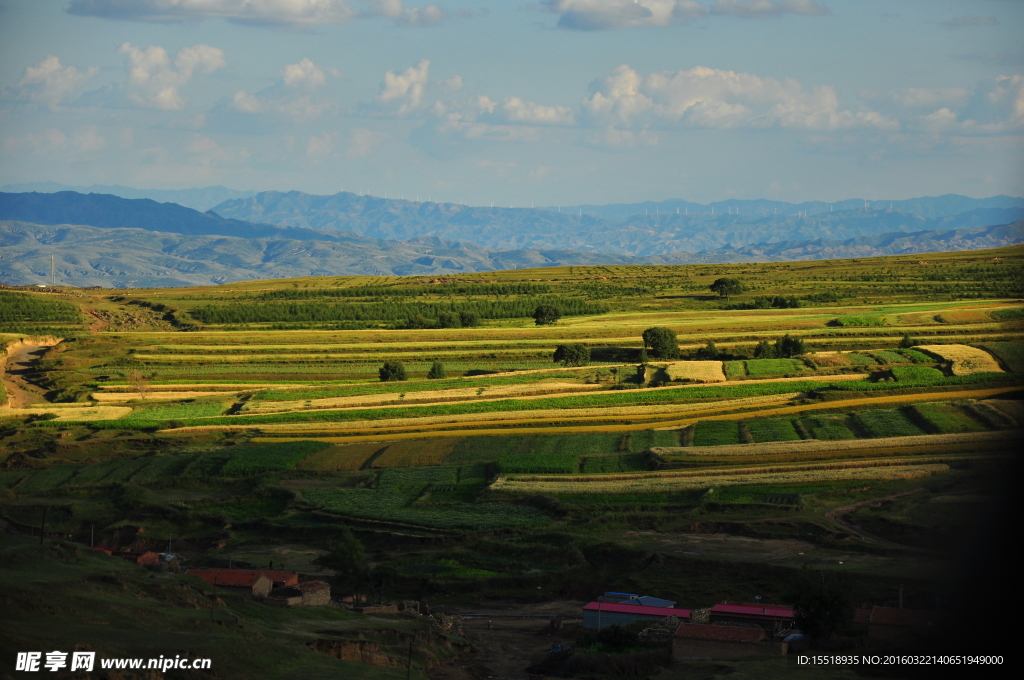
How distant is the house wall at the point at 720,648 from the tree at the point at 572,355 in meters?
60.0

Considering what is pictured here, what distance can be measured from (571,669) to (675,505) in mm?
19555

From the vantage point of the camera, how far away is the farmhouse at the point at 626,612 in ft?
116

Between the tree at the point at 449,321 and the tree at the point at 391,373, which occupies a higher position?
the tree at the point at 449,321

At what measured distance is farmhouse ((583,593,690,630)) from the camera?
35469mm

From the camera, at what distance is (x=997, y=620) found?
1103cm

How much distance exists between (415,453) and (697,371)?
83.8 ft

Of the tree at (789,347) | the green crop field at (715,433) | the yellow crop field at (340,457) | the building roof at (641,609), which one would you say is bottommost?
the yellow crop field at (340,457)

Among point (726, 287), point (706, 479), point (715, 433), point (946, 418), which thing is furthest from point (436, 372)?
point (726, 287)

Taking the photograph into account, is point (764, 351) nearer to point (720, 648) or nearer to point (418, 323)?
point (418, 323)

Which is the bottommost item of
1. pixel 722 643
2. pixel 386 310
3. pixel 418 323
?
pixel 722 643

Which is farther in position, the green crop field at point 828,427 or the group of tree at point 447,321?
the group of tree at point 447,321

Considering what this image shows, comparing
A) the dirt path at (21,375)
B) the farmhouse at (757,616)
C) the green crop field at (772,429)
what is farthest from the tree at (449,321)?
the farmhouse at (757,616)

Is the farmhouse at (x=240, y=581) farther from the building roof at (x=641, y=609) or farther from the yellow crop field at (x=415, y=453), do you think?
the yellow crop field at (x=415, y=453)

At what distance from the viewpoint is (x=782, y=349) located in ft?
292
